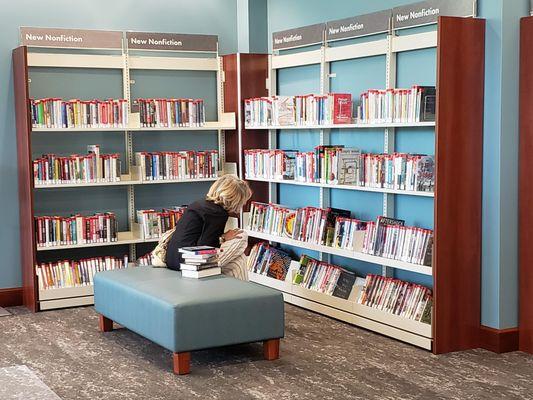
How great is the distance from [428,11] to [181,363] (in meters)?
3.14

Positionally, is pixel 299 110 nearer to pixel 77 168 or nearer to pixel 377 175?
pixel 377 175

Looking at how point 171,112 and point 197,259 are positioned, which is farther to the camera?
point 171,112

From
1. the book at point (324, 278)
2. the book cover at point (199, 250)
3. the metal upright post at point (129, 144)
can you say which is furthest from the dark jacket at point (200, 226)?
the metal upright post at point (129, 144)

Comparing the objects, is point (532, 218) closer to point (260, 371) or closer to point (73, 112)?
point (260, 371)

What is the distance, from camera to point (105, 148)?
314 inches

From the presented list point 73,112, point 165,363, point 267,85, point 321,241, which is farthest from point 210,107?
point 165,363

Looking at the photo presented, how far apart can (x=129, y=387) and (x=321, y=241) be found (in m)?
2.41

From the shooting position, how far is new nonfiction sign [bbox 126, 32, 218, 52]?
8.05 meters

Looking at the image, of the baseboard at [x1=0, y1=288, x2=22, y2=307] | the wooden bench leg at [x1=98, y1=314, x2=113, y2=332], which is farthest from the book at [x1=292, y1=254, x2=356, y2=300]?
the baseboard at [x1=0, y1=288, x2=22, y2=307]

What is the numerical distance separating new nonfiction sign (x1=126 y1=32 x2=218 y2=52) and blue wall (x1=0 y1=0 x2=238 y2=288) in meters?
0.10

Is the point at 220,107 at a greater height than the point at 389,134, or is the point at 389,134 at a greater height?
the point at 220,107

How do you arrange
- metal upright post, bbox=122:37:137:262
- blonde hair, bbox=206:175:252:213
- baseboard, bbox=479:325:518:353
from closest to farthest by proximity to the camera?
1. baseboard, bbox=479:325:518:353
2. blonde hair, bbox=206:175:252:213
3. metal upright post, bbox=122:37:137:262

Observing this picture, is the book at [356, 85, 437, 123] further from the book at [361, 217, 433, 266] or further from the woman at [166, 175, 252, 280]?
the woman at [166, 175, 252, 280]

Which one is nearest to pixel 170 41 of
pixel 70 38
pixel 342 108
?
pixel 70 38
